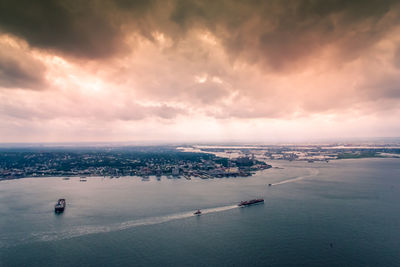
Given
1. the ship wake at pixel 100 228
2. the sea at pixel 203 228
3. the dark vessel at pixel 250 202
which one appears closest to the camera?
the sea at pixel 203 228

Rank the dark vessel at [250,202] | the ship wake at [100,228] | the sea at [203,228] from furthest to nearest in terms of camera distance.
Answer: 1. the dark vessel at [250,202]
2. the ship wake at [100,228]
3. the sea at [203,228]

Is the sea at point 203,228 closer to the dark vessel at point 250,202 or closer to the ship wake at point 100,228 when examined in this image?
Answer: the ship wake at point 100,228

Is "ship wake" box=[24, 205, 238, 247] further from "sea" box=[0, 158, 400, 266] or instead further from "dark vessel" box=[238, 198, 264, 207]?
"dark vessel" box=[238, 198, 264, 207]

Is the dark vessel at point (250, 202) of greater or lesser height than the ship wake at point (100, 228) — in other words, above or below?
above

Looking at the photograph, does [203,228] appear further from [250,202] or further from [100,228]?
[250,202]

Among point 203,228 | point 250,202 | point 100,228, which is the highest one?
point 250,202

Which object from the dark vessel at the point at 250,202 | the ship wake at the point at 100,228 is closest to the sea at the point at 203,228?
the ship wake at the point at 100,228

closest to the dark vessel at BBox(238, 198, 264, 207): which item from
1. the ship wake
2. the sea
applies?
the sea

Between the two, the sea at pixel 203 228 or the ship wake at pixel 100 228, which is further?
the ship wake at pixel 100 228

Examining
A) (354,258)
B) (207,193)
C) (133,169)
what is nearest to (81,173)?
(133,169)

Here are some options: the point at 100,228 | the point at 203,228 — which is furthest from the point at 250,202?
the point at 100,228
